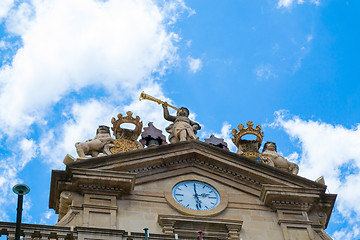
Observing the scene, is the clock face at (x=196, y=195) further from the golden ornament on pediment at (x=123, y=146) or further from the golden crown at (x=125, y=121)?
the golden crown at (x=125, y=121)

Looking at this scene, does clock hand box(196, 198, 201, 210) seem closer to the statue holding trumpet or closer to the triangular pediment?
the triangular pediment

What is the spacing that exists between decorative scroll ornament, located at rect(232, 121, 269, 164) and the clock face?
293 cm

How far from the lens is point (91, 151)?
28.3 meters

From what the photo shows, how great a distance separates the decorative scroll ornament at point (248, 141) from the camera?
98.2ft

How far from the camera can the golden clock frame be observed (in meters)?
26.2

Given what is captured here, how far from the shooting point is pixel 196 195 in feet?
88.6

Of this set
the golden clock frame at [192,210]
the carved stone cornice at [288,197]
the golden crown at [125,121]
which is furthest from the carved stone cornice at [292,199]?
the golden crown at [125,121]

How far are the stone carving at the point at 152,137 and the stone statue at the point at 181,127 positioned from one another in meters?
0.32

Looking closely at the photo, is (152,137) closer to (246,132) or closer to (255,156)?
(246,132)

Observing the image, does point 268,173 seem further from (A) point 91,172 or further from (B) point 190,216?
(A) point 91,172

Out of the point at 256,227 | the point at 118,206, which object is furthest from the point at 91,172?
the point at 256,227

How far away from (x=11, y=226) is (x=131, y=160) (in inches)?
237

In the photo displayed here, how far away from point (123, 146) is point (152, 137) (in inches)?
67.2

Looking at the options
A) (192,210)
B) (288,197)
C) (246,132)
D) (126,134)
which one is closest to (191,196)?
(192,210)
